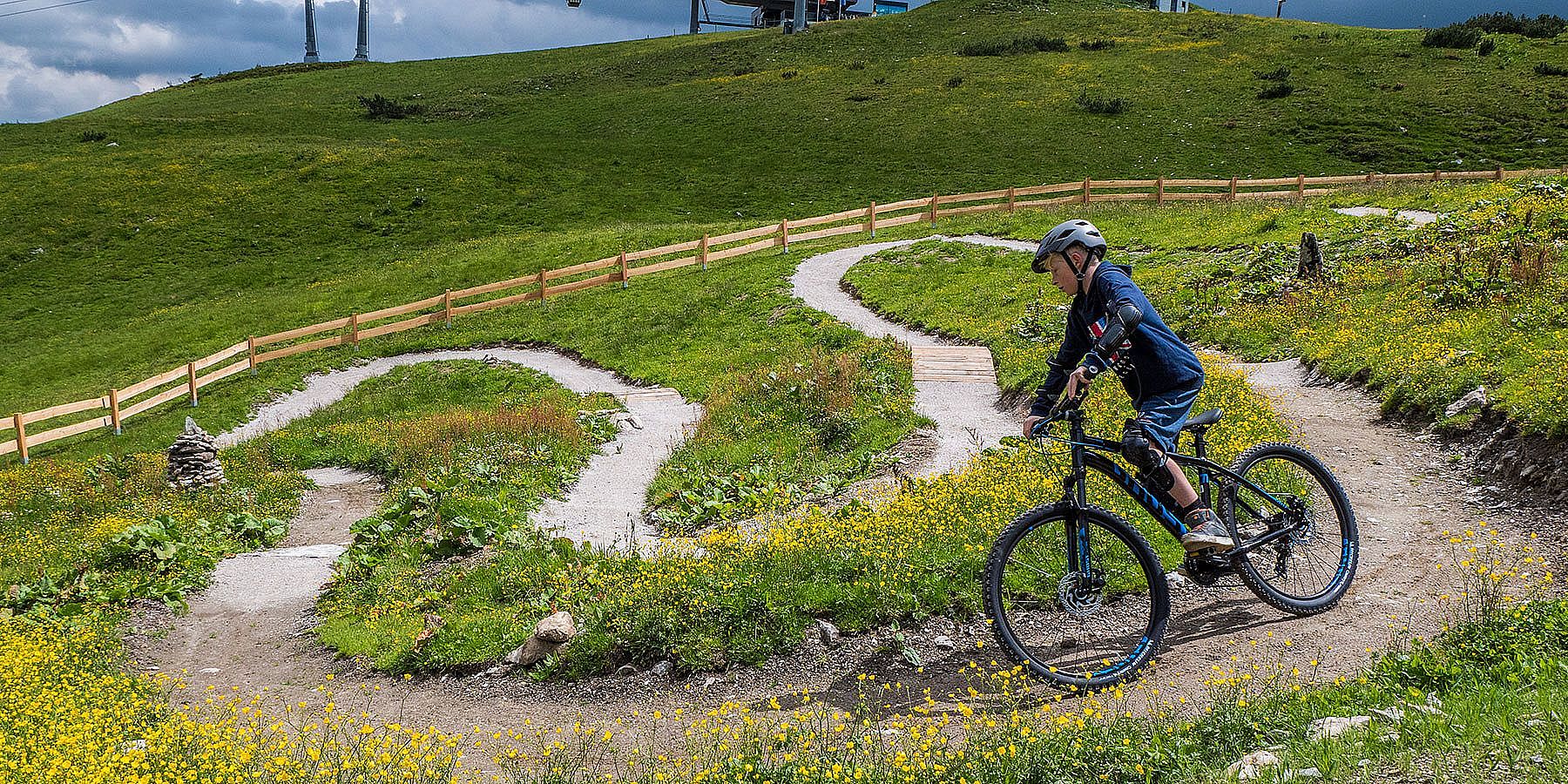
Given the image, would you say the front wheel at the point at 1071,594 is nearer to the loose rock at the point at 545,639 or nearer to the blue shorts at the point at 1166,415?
the blue shorts at the point at 1166,415

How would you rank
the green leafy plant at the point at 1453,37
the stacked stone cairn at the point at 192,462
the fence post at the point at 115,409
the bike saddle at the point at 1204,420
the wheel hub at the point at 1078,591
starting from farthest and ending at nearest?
the green leafy plant at the point at 1453,37, the fence post at the point at 115,409, the stacked stone cairn at the point at 192,462, the bike saddle at the point at 1204,420, the wheel hub at the point at 1078,591

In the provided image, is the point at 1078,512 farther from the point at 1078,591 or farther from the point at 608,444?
the point at 608,444

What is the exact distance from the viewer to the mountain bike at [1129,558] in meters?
5.95

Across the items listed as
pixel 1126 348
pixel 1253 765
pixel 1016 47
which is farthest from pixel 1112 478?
pixel 1016 47

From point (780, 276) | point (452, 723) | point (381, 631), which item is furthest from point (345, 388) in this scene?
point (452, 723)

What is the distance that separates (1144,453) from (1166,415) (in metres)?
0.30

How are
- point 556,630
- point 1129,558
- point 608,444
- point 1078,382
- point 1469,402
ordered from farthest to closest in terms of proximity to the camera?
point 608,444, point 1469,402, point 556,630, point 1129,558, point 1078,382

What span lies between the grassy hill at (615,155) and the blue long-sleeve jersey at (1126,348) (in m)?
23.3

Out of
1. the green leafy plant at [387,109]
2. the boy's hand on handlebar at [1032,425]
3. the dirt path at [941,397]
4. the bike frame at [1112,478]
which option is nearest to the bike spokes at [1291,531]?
the bike frame at [1112,478]

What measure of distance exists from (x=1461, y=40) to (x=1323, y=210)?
179ft

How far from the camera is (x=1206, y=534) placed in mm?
5980

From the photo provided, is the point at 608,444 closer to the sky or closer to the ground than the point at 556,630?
closer to the ground

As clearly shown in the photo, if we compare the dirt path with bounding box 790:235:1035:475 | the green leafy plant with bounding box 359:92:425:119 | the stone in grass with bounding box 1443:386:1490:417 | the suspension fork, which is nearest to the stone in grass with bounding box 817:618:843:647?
the suspension fork

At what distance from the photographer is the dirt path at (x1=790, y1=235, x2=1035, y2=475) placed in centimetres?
1316
